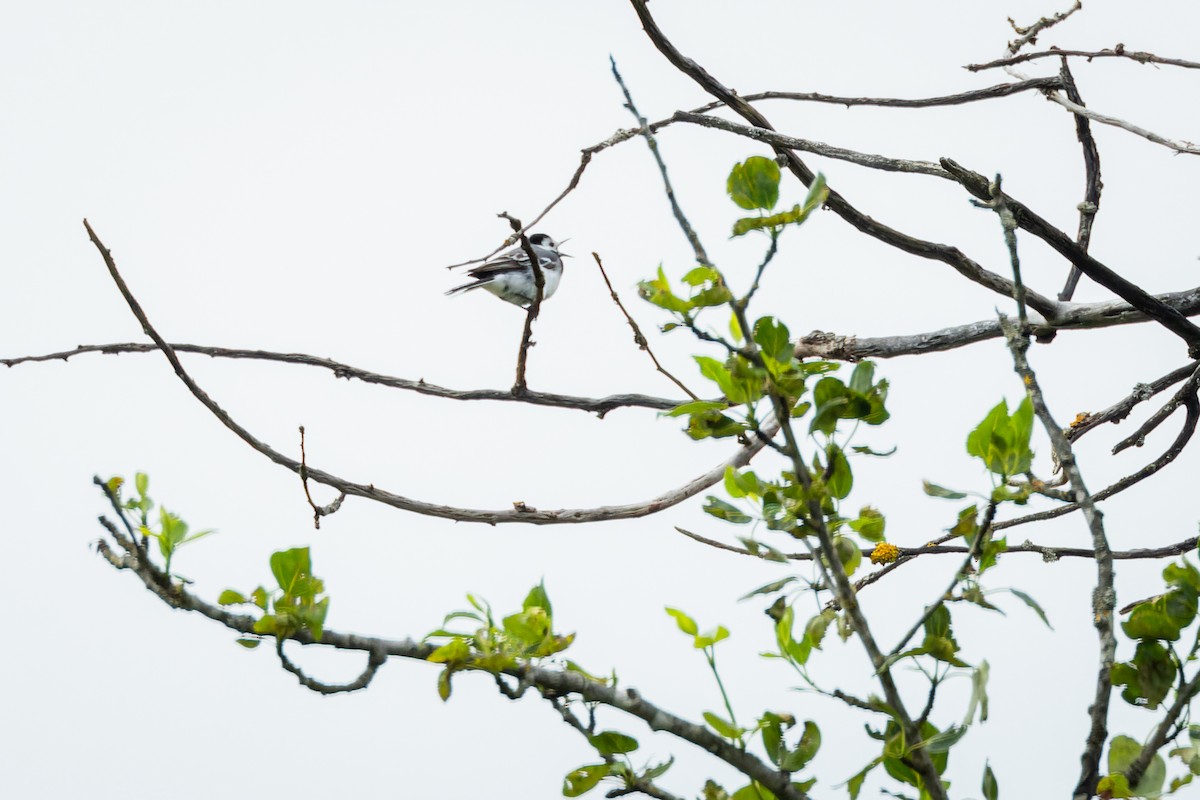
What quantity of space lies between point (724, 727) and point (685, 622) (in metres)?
0.12

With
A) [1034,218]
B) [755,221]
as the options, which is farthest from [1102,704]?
[1034,218]

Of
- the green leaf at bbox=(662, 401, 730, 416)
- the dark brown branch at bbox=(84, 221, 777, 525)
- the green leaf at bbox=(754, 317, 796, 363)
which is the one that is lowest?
the green leaf at bbox=(662, 401, 730, 416)

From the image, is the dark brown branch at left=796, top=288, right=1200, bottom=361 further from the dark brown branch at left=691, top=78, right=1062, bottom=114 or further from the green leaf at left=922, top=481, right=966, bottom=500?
the green leaf at left=922, top=481, right=966, bottom=500

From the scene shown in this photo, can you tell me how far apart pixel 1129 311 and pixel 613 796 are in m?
1.51

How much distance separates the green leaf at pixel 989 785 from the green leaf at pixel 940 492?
12.3 inches

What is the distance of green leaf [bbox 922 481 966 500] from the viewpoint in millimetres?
1290

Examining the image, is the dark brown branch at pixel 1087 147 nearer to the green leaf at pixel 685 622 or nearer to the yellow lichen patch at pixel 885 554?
the yellow lichen patch at pixel 885 554

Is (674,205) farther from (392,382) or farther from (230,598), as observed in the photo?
(392,382)

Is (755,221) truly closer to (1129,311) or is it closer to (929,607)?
(929,607)

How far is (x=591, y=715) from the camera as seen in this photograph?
4.42 feet

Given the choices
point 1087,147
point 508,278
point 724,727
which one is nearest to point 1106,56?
point 1087,147

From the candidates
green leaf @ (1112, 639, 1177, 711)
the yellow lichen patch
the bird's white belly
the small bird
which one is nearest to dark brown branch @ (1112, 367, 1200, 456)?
the yellow lichen patch

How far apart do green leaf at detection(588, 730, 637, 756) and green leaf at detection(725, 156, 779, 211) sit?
0.60 metres

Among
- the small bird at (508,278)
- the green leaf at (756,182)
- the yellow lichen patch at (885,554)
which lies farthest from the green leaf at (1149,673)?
the small bird at (508,278)
